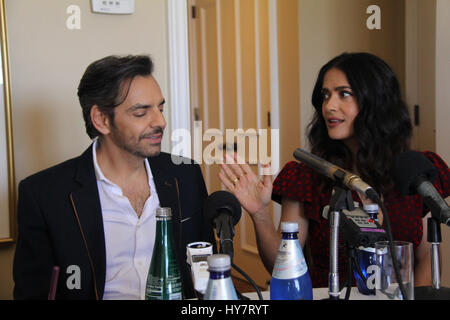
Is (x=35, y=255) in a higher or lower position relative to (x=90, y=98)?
lower

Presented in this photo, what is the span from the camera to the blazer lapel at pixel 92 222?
1.28m

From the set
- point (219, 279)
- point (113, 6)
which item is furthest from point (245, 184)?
point (113, 6)

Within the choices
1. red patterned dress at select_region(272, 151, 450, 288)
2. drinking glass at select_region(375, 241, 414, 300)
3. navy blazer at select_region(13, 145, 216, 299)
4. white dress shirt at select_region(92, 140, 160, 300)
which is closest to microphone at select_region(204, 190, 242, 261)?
drinking glass at select_region(375, 241, 414, 300)

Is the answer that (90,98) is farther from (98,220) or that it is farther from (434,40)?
(434,40)

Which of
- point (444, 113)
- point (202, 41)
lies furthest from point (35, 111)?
point (202, 41)

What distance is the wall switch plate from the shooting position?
1.58 metres

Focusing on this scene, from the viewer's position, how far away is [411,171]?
29.4 inches

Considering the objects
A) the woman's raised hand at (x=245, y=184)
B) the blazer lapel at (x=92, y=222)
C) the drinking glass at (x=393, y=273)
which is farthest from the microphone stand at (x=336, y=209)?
the blazer lapel at (x=92, y=222)

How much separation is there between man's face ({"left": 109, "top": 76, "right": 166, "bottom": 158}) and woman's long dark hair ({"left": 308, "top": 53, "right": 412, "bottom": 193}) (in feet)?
2.00

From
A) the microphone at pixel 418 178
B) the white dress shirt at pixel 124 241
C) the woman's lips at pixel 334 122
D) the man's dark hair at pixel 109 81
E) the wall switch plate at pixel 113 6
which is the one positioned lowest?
the white dress shirt at pixel 124 241

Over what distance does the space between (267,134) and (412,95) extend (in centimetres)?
88

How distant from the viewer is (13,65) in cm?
152

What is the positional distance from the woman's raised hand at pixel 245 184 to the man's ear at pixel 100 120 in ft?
1.44

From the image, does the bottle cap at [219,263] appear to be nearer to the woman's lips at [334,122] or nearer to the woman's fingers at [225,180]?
the woman's fingers at [225,180]
